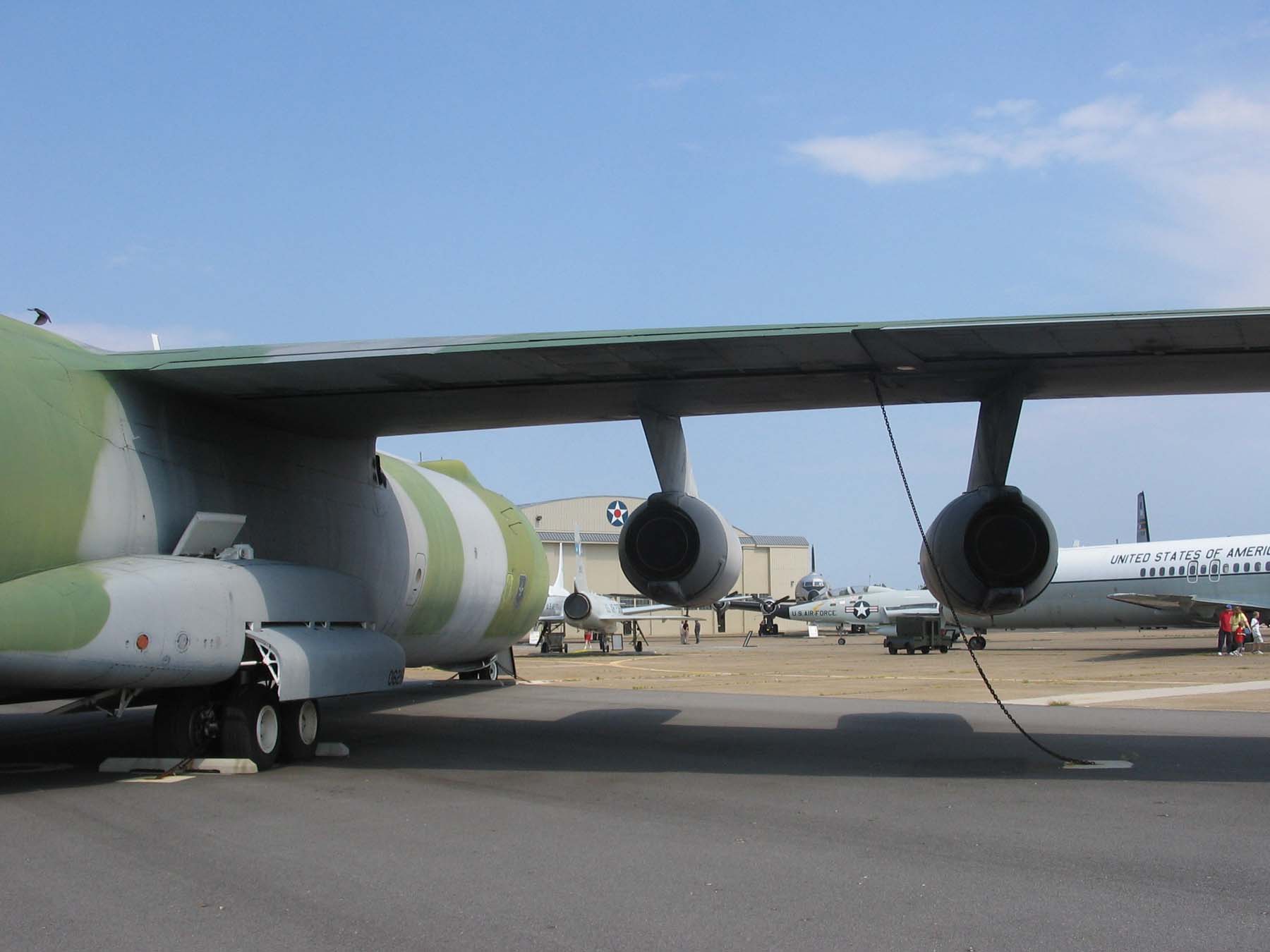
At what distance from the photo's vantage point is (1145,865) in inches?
251

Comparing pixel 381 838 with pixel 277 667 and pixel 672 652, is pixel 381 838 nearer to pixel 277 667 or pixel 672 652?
pixel 277 667

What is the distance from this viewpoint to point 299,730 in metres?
10.8

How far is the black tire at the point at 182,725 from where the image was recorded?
32.6ft

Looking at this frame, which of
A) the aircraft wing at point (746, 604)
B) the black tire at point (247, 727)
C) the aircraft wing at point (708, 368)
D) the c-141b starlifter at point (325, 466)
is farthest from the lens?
the aircraft wing at point (746, 604)

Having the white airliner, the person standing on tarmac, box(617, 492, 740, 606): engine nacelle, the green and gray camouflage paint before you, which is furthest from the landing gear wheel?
the person standing on tarmac

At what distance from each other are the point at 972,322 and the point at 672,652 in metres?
38.1

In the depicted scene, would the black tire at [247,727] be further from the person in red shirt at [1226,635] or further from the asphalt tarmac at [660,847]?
the person in red shirt at [1226,635]

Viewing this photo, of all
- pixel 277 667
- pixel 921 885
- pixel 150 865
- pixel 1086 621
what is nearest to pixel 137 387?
pixel 277 667

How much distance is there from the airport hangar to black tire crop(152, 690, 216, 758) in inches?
2271

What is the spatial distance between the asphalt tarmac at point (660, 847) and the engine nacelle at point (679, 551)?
157 cm

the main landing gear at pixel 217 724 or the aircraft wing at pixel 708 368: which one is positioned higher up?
the aircraft wing at pixel 708 368

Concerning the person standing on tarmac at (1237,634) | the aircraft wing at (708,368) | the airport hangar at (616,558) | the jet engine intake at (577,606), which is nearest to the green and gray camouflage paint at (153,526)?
the aircraft wing at (708,368)

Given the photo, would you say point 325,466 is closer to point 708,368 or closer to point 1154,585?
point 708,368

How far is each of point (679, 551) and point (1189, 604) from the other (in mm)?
28838
